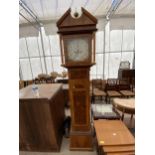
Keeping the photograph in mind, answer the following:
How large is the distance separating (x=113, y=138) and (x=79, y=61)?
1.05m

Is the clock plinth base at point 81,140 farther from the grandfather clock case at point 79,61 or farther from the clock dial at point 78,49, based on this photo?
the clock dial at point 78,49

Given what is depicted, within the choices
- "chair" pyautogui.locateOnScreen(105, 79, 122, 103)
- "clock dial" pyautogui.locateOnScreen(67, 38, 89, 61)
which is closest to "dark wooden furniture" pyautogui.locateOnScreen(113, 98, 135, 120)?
"chair" pyautogui.locateOnScreen(105, 79, 122, 103)

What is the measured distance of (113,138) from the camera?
1.93 m

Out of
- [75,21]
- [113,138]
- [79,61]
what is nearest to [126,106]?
[113,138]

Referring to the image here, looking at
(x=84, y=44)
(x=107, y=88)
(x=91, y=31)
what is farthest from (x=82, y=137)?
(x=107, y=88)

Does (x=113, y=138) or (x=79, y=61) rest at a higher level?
(x=79, y=61)

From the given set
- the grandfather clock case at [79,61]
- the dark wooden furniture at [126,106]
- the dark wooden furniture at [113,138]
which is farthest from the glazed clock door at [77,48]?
the dark wooden furniture at [126,106]

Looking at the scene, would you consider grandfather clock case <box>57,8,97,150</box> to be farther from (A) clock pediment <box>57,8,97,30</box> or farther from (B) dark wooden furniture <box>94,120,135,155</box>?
(B) dark wooden furniture <box>94,120,135,155</box>

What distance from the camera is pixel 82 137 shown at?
2.42 m

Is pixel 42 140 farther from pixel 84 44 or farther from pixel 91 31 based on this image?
pixel 91 31

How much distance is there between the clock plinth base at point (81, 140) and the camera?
2418 mm

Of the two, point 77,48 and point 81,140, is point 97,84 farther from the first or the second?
point 77,48

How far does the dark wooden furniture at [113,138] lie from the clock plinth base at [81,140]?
251mm
